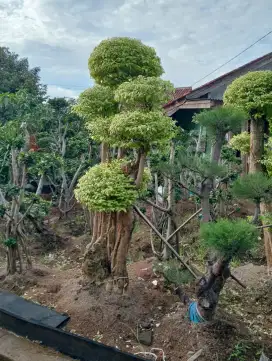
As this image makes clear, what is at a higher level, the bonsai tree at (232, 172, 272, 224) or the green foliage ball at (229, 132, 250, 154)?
the green foliage ball at (229, 132, 250, 154)

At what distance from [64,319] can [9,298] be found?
0.83 m

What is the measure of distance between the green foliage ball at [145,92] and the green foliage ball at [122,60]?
0.41 meters

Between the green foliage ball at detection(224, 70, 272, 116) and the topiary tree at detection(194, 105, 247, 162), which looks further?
the green foliage ball at detection(224, 70, 272, 116)

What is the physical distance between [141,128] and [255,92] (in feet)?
Answer: 5.98

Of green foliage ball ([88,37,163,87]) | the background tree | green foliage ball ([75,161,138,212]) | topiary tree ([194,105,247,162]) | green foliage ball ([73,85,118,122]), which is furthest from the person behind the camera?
the background tree

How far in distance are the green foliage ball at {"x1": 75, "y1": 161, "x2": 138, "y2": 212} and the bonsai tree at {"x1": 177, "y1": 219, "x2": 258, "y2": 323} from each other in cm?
98

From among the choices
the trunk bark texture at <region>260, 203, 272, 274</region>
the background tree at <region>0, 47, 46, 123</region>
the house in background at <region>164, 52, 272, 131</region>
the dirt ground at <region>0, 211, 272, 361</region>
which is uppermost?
the background tree at <region>0, 47, 46, 123</region>

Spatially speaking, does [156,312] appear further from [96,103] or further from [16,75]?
[16,75]

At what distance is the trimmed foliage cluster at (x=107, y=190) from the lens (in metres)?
3.52

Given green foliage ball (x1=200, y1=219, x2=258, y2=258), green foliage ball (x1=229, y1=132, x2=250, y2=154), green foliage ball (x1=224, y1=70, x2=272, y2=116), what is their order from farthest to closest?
1. green foliage ball (x1=229, y1=132, x2=250, y2=154)
2. green foliage ball (x1=224, y1=70, x2=272, y2=116)
3. green foliage ball (x1=200, y1=219, x2=258, y2=258)

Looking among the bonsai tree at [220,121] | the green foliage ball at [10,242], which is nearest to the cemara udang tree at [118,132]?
the bonsai tree at [220,121]

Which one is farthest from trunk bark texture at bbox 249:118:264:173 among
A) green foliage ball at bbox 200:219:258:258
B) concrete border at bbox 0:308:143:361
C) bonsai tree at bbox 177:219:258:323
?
concrete border at bbox 0:308:143:361

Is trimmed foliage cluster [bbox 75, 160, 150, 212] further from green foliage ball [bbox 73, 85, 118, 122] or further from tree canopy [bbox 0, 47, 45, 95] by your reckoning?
tree canopy [bbox 0, 47, 45, 95]

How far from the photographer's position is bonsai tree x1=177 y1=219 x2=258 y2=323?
2639 mm
